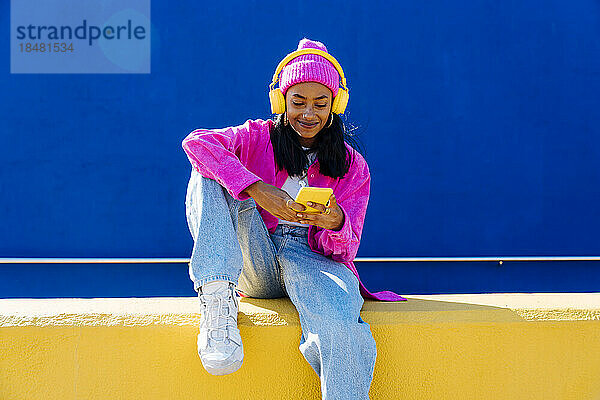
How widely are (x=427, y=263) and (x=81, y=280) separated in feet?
7.30

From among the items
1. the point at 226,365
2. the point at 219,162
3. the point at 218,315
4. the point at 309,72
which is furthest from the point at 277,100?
the point at 226,365

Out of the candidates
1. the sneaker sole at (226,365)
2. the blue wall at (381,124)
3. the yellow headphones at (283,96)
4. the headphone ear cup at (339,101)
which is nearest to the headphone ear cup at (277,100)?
the yellow headphones at (283,96)

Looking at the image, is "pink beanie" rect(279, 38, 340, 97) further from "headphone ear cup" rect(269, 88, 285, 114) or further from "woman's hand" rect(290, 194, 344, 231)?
"woman's hand" rect(290, 194, 344, 231)

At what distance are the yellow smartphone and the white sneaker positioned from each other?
0.28m

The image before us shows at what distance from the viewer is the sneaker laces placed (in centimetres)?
131

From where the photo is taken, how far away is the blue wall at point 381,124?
11.4 ft

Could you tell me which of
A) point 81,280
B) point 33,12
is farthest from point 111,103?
point 81,280

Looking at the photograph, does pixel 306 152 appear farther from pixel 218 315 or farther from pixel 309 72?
pixel 218 315

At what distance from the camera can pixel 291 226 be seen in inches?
66.7

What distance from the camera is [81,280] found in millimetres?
3480

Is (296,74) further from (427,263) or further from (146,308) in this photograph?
(427,263)

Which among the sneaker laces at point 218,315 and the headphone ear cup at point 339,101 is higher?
the headphone ear cup at point 339,101

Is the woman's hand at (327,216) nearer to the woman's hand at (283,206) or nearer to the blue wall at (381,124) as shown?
the woman's hand at (283,206)

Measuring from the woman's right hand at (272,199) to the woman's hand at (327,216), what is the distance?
1.0 inches
